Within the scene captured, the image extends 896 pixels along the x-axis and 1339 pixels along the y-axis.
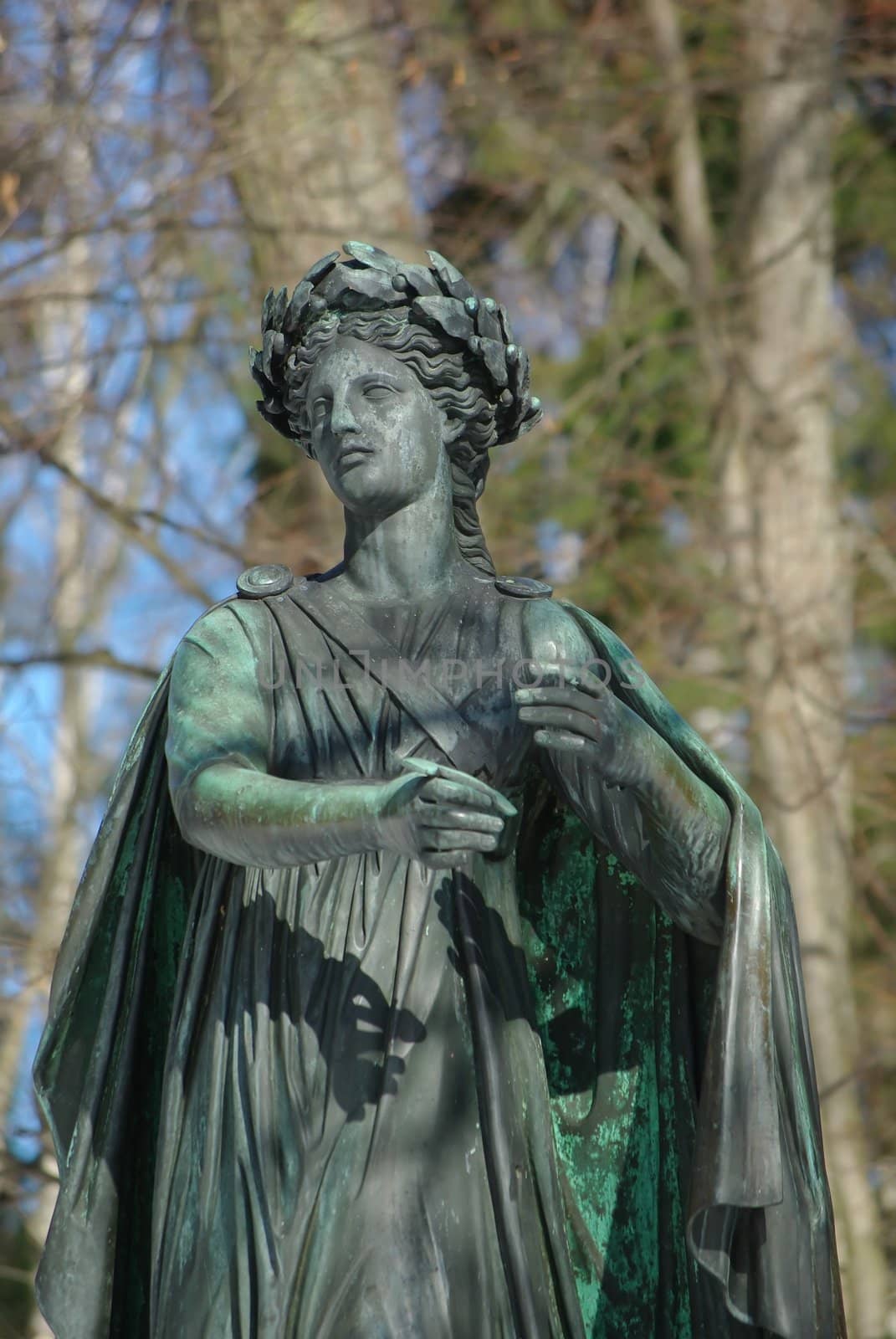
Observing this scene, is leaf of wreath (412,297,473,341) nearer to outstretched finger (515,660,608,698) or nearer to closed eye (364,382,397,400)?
closed eye (364,382,397,400)

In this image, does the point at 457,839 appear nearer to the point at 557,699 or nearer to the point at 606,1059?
the point at 557,699

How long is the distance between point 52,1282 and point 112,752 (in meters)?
13.7

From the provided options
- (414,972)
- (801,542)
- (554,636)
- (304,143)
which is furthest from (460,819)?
(801,542)

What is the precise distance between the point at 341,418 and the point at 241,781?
0.75 meters

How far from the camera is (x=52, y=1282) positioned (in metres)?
3.89

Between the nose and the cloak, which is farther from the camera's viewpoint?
the nose

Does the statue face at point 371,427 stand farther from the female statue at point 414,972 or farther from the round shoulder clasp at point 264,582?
the round shoulder clasp at point 264,582

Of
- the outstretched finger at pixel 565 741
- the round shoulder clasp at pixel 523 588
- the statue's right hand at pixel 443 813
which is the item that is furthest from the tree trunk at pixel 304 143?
the statue's right hand at pixel 443 813

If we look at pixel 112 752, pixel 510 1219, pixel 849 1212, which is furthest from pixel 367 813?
pixel 112 752

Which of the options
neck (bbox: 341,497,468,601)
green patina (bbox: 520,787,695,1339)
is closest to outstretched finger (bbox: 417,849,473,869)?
green patina (bbox: 520,787,695,1339)

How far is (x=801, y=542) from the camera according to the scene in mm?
12602

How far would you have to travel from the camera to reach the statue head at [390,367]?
13.6 ft

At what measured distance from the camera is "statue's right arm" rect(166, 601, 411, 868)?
11.5 feet

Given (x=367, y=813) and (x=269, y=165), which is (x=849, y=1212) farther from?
(x=367, y=813)
